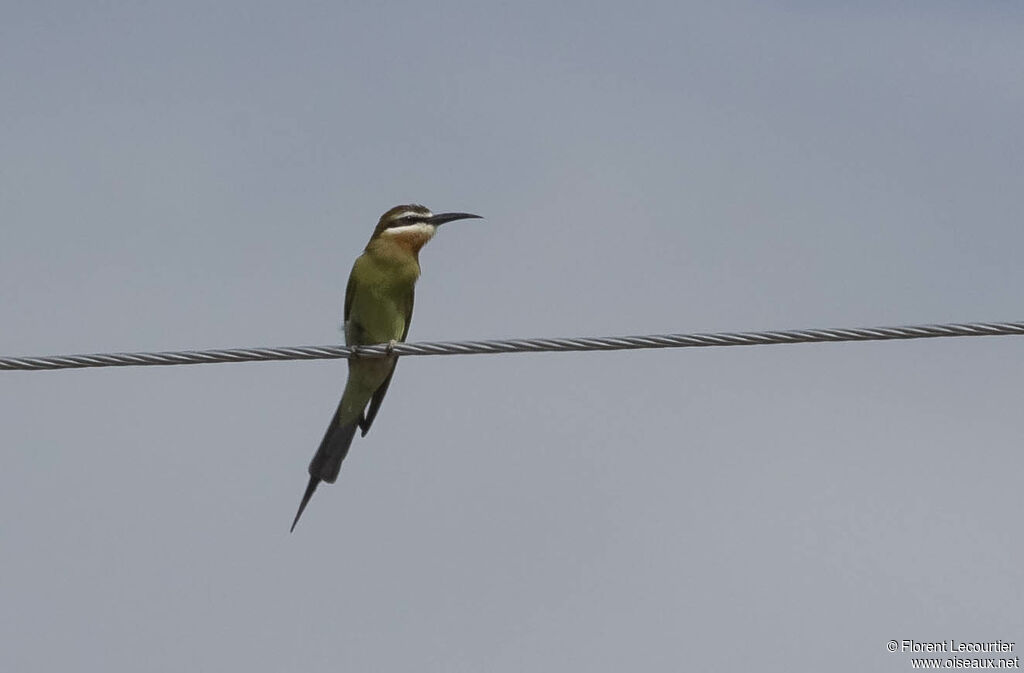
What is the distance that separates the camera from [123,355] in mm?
3764

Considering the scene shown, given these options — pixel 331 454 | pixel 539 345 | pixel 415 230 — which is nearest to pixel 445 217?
pixel 415 230

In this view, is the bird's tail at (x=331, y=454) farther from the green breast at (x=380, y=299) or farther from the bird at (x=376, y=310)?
the green breast at (x=380, y=299)

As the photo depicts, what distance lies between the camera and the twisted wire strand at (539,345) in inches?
142

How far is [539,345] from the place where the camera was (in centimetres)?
372

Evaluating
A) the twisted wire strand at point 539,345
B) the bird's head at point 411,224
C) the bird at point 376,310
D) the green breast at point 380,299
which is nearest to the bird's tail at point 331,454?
the bird at point 376,310

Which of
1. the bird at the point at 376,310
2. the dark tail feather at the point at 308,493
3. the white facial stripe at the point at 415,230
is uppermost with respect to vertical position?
the white facial stripe at the point at 415,230

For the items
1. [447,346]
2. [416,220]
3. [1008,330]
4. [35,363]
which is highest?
[416,220]

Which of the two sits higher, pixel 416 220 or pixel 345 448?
pixel 416 220

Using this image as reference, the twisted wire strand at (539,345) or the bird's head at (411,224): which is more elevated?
the bird's head at (411,224)

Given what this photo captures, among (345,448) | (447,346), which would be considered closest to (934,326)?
(447,346)

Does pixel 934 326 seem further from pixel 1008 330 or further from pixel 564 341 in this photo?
pixel 564 341

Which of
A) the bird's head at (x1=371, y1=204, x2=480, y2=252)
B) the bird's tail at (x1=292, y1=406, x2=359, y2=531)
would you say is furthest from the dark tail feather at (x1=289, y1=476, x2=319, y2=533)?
the bird's head at (x1=371, y1=204, x2=480, y2=252)

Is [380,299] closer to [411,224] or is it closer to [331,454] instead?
[411,224]

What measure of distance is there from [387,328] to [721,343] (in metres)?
2.32
